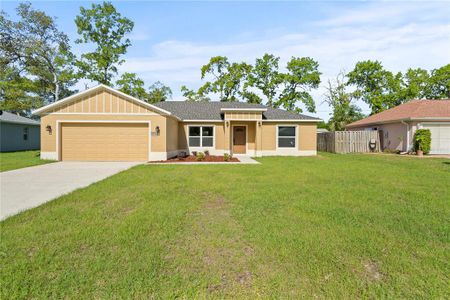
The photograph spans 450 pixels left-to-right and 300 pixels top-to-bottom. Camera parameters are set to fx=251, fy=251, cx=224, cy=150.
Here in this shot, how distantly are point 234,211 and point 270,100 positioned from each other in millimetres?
30737

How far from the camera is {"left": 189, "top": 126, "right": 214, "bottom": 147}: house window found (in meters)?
17.0

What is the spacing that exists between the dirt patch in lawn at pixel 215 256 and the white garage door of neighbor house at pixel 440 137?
1962cm

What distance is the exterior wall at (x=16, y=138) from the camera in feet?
65.4

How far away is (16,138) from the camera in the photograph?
2139 centimetres

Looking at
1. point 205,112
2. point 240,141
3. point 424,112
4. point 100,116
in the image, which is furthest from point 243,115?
point 424,112

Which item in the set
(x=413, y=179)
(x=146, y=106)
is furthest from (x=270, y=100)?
(x=413, y=179)

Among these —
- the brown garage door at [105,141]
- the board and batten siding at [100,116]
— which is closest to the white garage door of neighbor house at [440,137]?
the board and batten siding at [100,116]

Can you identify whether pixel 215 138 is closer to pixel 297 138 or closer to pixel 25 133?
pixel 297 138

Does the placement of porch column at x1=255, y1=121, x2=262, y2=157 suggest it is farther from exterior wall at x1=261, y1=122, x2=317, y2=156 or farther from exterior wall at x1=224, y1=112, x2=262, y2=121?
exterior wall at x1=224, y1=112, x2=262, y2=121

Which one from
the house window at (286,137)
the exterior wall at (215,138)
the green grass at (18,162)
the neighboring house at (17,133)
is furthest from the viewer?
the neighboring house at (17,133)

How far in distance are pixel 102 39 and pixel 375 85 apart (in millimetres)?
34626

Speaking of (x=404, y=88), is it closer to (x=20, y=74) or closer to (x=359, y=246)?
(x=359, y=246)

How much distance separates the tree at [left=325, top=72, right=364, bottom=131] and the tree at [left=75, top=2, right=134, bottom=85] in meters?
26.5

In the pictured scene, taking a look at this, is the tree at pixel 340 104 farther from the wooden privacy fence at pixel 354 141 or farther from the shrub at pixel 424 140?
the shrub at pixel 424 140
